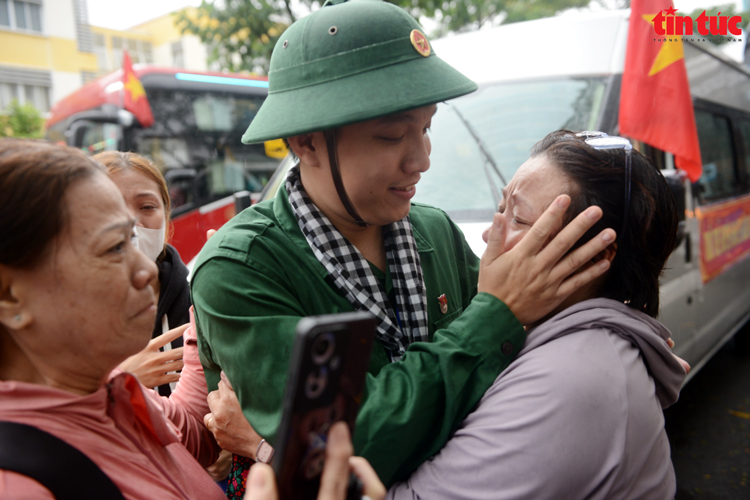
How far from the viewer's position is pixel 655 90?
302 cm

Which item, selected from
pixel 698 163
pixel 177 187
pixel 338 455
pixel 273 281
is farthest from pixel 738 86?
pixel 177 187

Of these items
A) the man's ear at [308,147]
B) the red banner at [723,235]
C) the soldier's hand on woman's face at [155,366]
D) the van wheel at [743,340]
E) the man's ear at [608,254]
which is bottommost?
the van wheel at [743,340]

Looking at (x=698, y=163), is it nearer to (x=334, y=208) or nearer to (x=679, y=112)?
(x=679, y=112)

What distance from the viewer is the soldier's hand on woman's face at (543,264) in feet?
4.00

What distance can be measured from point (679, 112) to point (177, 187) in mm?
6747

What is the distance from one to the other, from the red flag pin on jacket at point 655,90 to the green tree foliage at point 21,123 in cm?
1747

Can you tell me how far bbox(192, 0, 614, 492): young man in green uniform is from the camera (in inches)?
46.5

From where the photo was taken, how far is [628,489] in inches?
45.5

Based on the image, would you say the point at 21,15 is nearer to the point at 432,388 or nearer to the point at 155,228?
the point at 155,228

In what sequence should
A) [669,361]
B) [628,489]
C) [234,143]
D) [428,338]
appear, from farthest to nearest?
[234,143] → [428,338] → [669,361] → [628,489]

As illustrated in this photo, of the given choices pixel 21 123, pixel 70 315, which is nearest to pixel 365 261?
pixel 70 315

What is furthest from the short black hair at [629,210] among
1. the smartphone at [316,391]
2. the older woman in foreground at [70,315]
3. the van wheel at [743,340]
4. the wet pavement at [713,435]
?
the van wheel at [743,340]

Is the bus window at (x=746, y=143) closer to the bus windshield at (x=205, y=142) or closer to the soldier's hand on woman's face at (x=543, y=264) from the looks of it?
the soldier's hand on woman's face at (x=543, y=264)

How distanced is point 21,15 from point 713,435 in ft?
92.4
